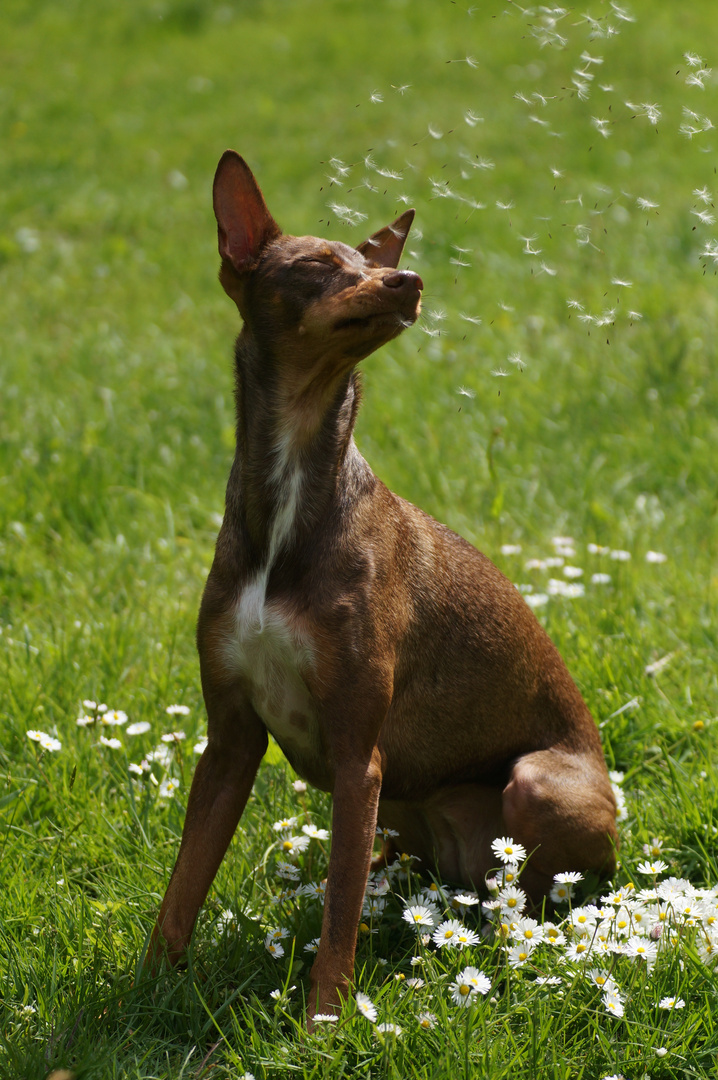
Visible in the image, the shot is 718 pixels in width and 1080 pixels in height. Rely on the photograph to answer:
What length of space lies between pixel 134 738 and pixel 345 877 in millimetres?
1229

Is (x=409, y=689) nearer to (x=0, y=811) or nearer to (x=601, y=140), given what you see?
(x=0, y=811)

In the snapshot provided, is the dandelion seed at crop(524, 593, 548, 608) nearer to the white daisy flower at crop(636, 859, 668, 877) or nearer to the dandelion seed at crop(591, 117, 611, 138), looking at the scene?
the white daisy flower at crop(636, 859, 668, 877)

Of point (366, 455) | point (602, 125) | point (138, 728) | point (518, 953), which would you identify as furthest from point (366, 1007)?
point (366, 455)

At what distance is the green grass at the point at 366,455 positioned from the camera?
2352mm

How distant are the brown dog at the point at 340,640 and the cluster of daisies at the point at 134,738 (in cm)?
60

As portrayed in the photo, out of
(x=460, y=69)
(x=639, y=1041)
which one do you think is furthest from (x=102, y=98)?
(x=639, y=1041)

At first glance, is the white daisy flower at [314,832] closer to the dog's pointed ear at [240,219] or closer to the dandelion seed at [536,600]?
the dandelion seed at [536,600]

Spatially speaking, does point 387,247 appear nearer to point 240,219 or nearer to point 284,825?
point 240,219

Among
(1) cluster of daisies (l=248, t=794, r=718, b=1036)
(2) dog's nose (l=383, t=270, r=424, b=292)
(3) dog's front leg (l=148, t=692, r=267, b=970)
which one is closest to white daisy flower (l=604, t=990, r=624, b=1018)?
(1) cluster of daisies (l=248, t=794, r=718, b=1036)

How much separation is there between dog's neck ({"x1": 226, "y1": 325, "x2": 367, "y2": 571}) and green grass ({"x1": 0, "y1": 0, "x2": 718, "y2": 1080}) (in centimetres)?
31

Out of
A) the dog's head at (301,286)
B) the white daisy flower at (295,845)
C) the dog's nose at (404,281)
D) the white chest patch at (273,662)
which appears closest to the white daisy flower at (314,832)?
the white daisy flower at (295,845)

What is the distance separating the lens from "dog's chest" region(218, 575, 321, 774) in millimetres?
2406

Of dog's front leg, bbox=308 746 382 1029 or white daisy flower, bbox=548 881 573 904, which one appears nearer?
dog's front leg, bbox=308 746 382 1029

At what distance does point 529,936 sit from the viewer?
8.02ft
